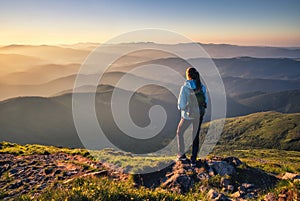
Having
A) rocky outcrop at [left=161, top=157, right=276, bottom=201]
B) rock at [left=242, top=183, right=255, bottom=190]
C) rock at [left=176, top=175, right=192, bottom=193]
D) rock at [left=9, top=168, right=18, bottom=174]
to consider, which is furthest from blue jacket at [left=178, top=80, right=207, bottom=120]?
rock at [left=9, top=168, right=18, bottom=174]

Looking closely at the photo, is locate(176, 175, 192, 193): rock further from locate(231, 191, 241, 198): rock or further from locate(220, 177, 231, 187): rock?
locate(231, 191, 241, 198): rock

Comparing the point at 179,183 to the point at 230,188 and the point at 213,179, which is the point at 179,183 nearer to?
the point at 213,179

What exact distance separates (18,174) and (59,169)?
→ 2.02 m

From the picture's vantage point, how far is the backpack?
967cm

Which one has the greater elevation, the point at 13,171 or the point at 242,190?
the point at 242,190

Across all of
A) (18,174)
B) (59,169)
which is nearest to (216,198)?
(59,169)

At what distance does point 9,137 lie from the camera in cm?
18450

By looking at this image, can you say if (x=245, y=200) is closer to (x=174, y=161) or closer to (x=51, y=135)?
(x=174, y=161)

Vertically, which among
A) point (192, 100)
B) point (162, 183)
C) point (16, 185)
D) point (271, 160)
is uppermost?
point (192, 100)

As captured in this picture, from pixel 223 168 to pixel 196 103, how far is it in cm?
274

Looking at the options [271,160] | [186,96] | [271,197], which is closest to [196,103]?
[186,96]

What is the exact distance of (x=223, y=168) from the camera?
981 centimetres

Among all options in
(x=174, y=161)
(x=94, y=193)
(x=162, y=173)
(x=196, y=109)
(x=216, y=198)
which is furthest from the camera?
(x=174, y=161)

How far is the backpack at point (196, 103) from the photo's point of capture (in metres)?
9.67
